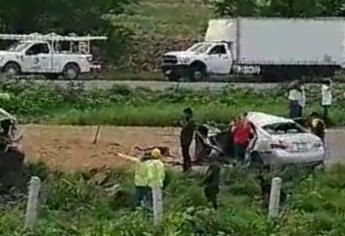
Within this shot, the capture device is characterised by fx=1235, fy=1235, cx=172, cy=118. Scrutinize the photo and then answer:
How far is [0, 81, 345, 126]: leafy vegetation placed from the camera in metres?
32.8

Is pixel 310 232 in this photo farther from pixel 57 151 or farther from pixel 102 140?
pixel 102 140

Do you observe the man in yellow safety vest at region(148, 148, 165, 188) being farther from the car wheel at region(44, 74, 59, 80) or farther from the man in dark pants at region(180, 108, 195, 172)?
the car wheel at region(44, 74, 59, 80)

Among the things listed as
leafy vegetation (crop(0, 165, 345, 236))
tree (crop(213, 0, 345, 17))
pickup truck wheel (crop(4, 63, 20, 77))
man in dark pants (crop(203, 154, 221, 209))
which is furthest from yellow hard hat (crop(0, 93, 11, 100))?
tree (crop(213, 0, 345, 17))

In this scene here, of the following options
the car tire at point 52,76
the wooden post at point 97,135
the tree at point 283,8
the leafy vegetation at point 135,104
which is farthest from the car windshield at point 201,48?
the wooden post at point 97,135

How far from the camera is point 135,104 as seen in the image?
35969 mm

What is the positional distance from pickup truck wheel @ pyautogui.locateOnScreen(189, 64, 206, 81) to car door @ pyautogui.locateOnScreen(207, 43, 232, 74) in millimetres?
312

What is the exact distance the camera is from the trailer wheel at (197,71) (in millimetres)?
48800

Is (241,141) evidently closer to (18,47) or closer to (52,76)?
(52,76)

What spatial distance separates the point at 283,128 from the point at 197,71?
24.4m

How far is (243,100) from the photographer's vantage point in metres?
37.4

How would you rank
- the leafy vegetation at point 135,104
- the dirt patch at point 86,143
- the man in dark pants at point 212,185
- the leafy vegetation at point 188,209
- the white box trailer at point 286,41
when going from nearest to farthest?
the leafy vegetation at point 188,209, the man in dark pants at point 212,185, the dirt patch at point 86,143, the leafy vegetation at point 135,104, the white box trailer at point 286,41

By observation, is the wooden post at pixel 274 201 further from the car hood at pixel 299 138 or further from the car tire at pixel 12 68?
the car tire at pixel 12 68

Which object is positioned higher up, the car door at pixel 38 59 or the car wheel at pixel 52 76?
the car door at pixel 38 59

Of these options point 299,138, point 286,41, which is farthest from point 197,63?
point 299,138
